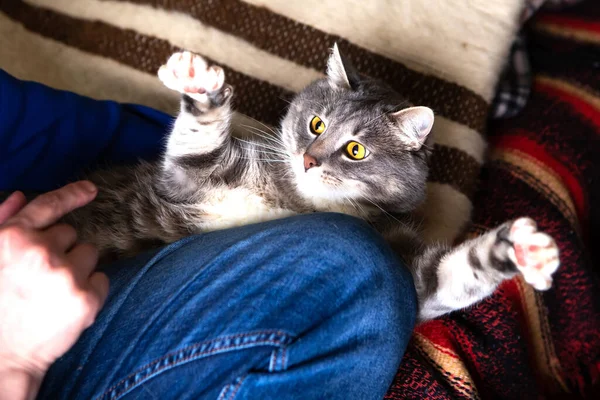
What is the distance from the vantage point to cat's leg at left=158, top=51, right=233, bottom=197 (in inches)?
35.6

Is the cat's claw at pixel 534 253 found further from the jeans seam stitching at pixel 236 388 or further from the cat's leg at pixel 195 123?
the cat's leg at pixel 195 123

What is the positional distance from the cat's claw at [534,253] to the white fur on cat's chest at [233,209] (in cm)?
53

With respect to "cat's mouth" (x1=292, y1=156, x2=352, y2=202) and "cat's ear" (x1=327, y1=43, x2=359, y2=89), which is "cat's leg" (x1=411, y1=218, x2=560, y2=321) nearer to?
"cat's mouth" (x1=292, y1=156, x2=352, y2=202)

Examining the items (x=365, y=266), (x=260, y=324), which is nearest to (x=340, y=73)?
(x=365, y=266)

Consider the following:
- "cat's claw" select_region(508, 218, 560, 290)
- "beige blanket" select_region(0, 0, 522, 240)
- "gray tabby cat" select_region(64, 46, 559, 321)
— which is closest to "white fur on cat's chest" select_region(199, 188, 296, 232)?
"gray tabby cat" select_region(64, 46, 559, 321)

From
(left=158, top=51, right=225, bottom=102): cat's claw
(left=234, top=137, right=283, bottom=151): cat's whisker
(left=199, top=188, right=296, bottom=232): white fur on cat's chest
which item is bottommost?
(left=199, top=188, right=296, bottom=232): white fur on cat's chest

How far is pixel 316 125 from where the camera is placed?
1174 mm

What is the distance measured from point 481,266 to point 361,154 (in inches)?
14.3

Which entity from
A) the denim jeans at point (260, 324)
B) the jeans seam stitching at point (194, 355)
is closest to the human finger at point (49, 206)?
the denim jeans at point (260, 324)

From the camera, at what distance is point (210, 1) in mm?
1396

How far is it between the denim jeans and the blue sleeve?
16.6 inches

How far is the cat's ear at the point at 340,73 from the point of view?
1141 millimetres

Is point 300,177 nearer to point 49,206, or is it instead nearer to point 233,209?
point 233,209

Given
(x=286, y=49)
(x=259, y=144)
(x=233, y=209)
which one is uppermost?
(x=286, y=49)
